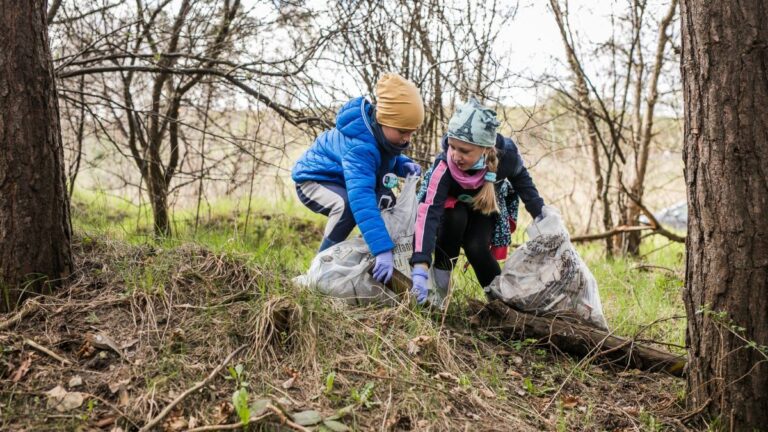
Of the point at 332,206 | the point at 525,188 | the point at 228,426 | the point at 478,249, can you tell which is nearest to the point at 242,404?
the point at 228,426

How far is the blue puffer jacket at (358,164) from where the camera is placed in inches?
136

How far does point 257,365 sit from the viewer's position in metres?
2.71

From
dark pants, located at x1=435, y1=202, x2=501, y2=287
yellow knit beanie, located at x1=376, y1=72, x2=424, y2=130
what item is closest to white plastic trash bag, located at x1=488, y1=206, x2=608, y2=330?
dark pants, located at x1=435, y1=202, x2=501, y2=287

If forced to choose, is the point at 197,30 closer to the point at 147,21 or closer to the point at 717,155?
the point at 147,21

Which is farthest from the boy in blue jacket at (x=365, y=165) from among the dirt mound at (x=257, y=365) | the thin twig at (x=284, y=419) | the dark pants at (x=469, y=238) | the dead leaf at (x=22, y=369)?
the dead leaf at (x=22, y=369)

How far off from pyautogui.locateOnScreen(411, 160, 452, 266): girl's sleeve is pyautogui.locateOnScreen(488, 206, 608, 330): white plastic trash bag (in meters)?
0.45

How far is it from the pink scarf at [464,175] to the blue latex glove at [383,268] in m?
0.57

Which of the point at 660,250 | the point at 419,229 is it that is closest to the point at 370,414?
the point at 419,229

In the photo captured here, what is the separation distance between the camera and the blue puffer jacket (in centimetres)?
345

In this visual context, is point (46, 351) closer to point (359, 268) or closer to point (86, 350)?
point (86, 350)

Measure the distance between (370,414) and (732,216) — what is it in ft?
5.47

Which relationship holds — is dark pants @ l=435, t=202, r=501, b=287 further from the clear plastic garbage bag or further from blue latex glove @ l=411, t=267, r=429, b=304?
blue latex glove @ l=411, t=267, r=429, b=304

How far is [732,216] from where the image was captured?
2.57m

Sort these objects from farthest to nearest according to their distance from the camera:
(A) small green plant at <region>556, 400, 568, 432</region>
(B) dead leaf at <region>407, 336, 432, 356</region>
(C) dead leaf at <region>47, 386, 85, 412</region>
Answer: (B) dead leaf at <region>407, 336, 432, 356</region>
(A) small green plant at <region>556, 400, 568, 432</region>
(C) dead leaf at <region>47, 386, 85, 412</region>
